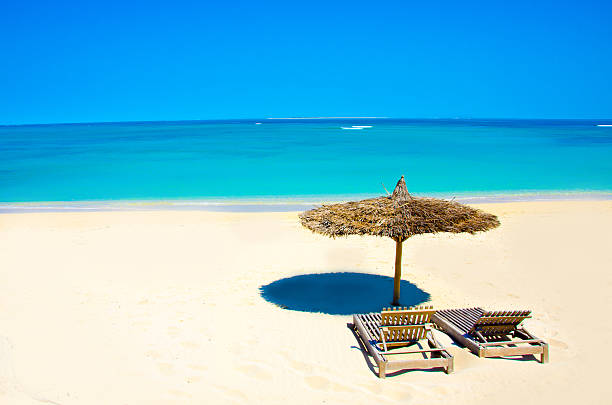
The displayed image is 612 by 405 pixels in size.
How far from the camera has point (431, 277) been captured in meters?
8.05

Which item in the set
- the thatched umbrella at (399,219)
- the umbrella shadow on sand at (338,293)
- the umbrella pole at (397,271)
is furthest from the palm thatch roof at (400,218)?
the umbrella shadow on sand at (338,293)

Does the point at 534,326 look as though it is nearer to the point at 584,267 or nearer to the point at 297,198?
the point at 584,267

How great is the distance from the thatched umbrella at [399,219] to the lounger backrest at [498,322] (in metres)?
1.18

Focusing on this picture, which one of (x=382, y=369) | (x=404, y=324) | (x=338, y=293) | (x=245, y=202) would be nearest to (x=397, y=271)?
(x=338, y=293)

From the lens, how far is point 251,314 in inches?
247

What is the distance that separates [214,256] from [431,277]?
4.13 meters

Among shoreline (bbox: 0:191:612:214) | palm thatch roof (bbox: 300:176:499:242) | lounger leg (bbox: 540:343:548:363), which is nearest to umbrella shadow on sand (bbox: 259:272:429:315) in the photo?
palm thatch roof (bbox: 300:176:499:242)

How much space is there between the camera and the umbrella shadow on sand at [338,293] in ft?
21.6

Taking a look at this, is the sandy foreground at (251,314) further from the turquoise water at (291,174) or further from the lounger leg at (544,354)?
the turquoise water at (291,174)

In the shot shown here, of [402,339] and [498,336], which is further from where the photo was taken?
[498,336]

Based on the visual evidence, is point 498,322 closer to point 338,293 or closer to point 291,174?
point 338,293

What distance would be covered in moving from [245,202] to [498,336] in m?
13.1

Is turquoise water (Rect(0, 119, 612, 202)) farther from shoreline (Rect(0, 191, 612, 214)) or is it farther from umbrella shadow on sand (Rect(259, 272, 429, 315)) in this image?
umbrella shadow on sand (Rect(259, 272, 429, 315))

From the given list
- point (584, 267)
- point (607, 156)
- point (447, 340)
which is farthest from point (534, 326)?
point (607, 156)
